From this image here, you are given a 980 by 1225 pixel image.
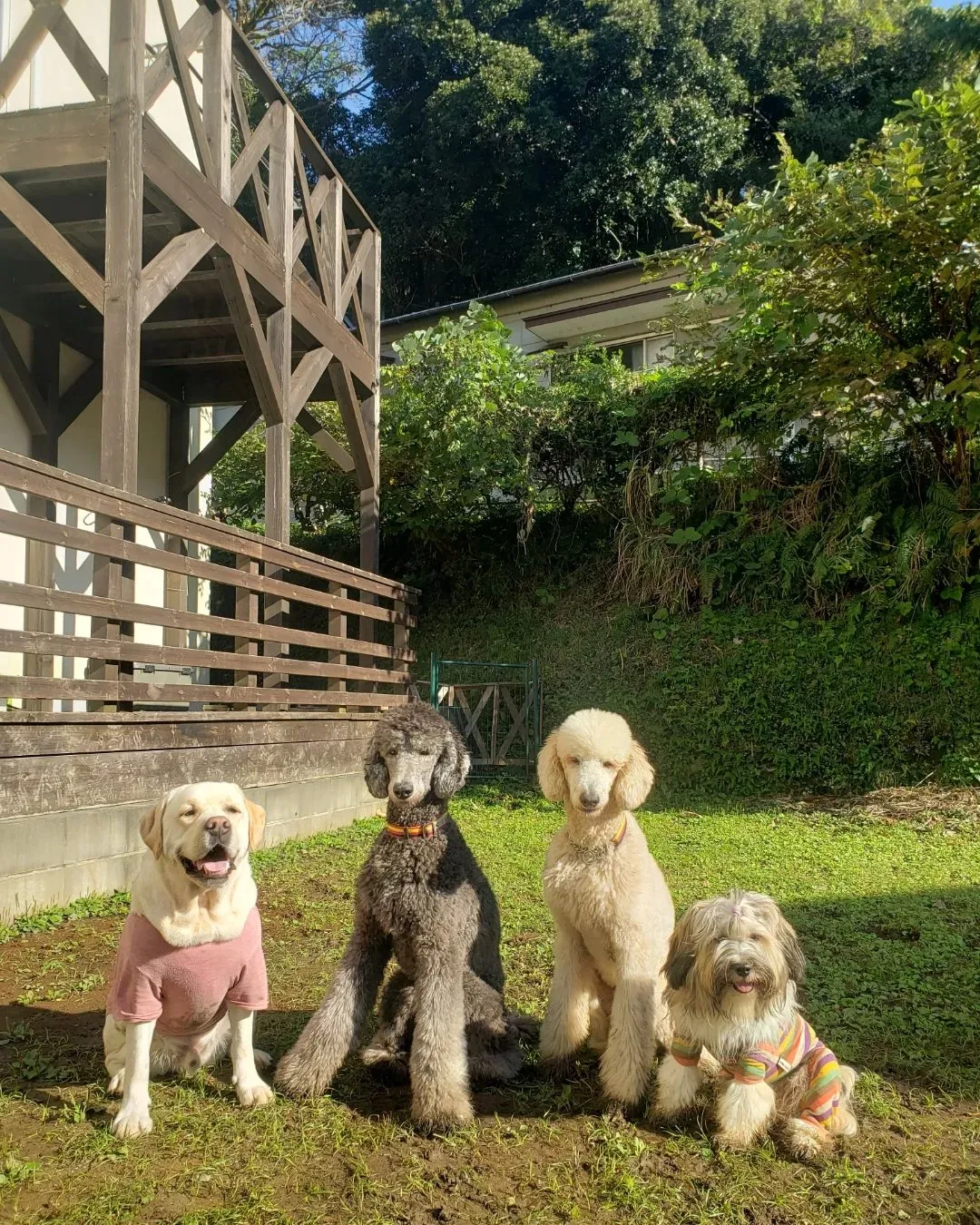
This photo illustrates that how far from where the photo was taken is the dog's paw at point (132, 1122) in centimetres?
255

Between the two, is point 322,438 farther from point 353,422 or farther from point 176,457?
Result: point 176,457

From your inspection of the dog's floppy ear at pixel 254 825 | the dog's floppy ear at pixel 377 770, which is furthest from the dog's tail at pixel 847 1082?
the dog's floppy ear at pixel 254 825

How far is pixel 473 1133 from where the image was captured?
2.64 meters

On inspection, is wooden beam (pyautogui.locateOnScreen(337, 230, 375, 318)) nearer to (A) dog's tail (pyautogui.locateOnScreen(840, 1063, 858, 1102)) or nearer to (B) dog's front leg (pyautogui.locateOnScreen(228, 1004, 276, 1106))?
(B) dog's front leg (pyautogui.locateOnScreen(228, 1004, 276, 1106))

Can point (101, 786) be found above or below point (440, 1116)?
above

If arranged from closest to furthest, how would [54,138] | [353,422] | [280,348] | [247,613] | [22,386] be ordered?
[54,138] → [247,613] → [280,348] → [22,386] → [353,422]

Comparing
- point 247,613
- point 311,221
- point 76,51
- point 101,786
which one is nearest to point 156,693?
point 101,786

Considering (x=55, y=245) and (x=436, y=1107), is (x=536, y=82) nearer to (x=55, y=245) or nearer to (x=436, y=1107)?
(x=55, y=245)

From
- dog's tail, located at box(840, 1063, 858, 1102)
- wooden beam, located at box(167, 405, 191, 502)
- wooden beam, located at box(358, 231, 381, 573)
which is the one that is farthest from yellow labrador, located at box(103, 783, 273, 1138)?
wooden beam, located at box(167, 405, 191, 502)

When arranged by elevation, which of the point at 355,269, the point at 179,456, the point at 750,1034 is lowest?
the point at 750,1034

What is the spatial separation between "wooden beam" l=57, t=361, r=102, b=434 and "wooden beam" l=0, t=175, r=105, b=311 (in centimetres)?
347

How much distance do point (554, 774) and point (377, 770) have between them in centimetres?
63

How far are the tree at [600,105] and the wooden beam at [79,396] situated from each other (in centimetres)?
1516

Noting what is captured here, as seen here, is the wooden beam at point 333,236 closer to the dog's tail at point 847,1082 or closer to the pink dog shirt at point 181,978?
the pink dog shirt at point 181,978
